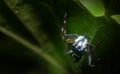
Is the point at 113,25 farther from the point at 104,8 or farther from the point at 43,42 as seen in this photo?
the point at 43,42

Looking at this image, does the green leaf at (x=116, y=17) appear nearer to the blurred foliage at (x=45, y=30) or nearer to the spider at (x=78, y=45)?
the blurred foliage at (x=45, y=30)

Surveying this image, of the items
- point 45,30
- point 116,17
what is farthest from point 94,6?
point 45,30

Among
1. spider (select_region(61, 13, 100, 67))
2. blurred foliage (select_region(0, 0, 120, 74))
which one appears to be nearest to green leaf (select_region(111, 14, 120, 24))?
blurred foliage (select_region(0, 0, 120, 74))

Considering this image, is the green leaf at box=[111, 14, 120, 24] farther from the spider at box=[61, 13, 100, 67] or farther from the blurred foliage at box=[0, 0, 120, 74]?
the spider at box=[61, 13, 100, 67]

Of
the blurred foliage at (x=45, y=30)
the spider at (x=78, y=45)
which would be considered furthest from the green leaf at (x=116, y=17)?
the spider at (x=78, y=45)

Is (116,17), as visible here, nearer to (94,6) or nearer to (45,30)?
(94,6)
